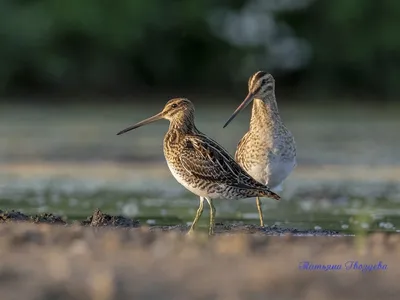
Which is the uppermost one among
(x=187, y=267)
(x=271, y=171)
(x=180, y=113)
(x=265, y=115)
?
(x=265, y=115)

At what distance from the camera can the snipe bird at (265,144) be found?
9594 millimetres

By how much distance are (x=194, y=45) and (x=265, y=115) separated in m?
21.8

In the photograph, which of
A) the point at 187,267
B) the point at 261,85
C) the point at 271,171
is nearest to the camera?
the point at 187,267

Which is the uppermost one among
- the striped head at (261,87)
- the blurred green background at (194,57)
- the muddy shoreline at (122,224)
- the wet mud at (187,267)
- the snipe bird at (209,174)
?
the blurred green background at (194,57)

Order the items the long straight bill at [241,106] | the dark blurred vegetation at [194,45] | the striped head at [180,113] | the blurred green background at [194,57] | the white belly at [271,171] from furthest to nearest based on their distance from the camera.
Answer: the dark blurred vegetation at [194,45]
the blurred green background at [194,57]
the long straight bill at [241,106]
the white belly at [271,171]
the striped head at [180,113]

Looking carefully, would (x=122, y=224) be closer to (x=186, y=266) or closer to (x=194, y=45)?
(x=186, y=266)

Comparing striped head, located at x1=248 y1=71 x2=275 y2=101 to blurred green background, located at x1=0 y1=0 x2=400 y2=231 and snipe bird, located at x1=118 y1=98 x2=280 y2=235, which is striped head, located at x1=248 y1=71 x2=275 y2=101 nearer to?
snipe bird, located at x1=118 y1=98 x2=280 y2=235

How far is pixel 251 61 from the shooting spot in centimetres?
3108

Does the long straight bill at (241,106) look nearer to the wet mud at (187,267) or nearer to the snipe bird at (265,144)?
the snipe bird at (265,144)

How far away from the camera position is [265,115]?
1004 centimetres

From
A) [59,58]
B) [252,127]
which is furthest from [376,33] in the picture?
[252,127]

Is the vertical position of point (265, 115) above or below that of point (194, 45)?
below

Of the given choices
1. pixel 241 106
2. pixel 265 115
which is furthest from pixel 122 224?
pixel 265 115

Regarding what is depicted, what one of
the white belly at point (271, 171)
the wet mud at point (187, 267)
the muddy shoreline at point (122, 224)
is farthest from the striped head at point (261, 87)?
the wet mud at point (187, 267)
